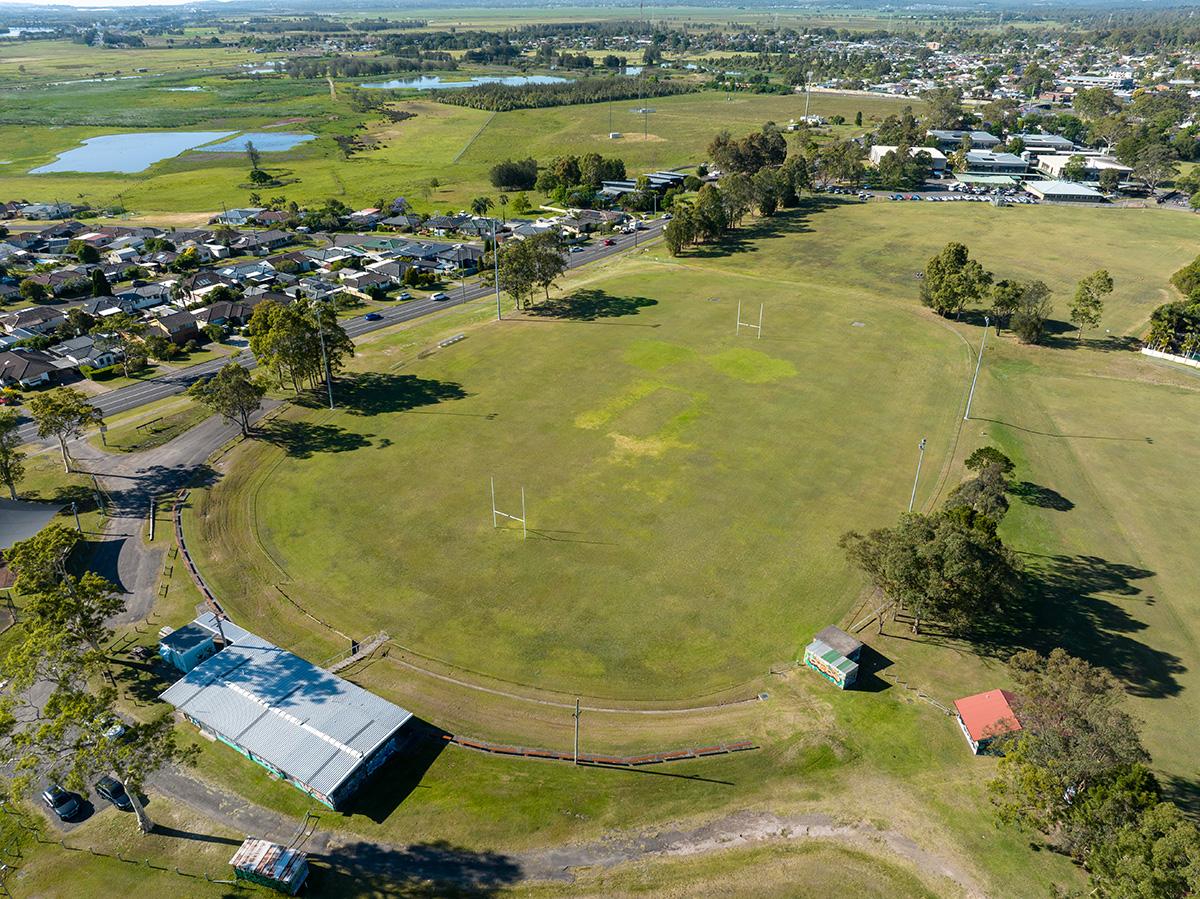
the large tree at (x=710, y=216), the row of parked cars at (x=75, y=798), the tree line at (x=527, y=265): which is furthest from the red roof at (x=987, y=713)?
the large tree at (x=710, y=216)

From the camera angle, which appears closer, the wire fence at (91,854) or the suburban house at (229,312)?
the wire fence at (91,854)

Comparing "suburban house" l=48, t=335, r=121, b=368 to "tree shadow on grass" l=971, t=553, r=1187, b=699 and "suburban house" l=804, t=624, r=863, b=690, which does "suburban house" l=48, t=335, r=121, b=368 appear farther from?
"tree shadow on grass" l=971, t=553, r=1187, b=699

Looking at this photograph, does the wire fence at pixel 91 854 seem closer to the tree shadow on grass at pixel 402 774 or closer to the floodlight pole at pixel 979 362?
the tree shadow on grass at pixel 402 774

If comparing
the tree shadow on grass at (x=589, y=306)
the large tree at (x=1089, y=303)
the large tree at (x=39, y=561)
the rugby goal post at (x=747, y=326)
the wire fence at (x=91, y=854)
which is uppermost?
the large tree at (x=1089, y=303)

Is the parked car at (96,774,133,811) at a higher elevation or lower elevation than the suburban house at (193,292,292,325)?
lower

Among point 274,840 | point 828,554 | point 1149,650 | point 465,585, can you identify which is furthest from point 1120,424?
point 274,840

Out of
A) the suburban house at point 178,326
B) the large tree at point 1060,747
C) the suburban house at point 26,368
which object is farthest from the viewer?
the suburban house at point 178,326

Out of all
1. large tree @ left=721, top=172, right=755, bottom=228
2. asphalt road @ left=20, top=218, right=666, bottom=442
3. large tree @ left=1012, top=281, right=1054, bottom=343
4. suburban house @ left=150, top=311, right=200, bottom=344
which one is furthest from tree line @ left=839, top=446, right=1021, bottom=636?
large tree @ left=721, top=172, right=755, bottom=228

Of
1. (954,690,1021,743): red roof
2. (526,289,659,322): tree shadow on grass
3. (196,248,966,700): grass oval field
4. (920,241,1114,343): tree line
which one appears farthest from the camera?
(526,289,659,322): tree shadow on grass
